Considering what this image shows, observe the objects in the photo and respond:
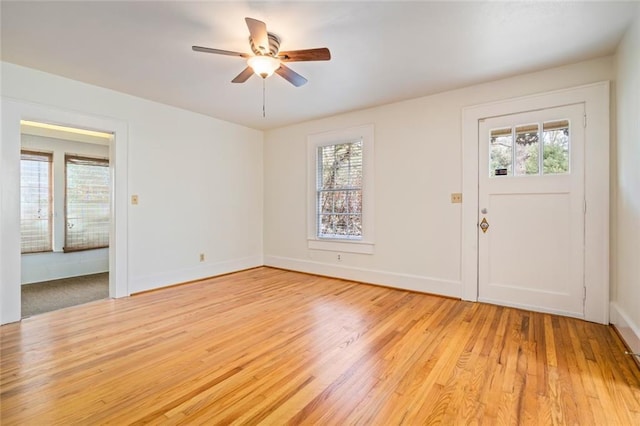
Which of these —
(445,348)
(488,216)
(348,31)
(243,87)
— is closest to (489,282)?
(488,216)

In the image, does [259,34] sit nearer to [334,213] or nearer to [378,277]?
[334,213]

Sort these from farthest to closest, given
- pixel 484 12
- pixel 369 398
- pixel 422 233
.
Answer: pixel 422 233, pixel 484 12, pixel 369 398

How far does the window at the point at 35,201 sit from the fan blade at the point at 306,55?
474 centimetres

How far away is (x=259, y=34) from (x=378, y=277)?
3.30 metres

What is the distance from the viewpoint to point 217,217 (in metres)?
4.88

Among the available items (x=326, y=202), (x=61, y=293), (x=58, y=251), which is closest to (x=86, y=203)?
(x=58, y=251)

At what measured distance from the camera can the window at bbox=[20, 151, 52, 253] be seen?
457cm

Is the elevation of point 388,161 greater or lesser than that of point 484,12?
lesser

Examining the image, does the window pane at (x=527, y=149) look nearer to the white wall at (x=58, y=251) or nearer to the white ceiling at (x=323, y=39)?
the white ceiling at (x=323, y=39)

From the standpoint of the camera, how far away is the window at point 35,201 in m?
4.57

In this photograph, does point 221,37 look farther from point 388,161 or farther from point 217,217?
point 217,217

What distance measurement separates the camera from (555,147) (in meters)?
3.04

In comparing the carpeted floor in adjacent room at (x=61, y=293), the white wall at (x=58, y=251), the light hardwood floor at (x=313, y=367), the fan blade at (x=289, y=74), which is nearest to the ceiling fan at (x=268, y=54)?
the fan blade at (x=289, y=74)

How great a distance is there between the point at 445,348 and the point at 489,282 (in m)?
1.46
